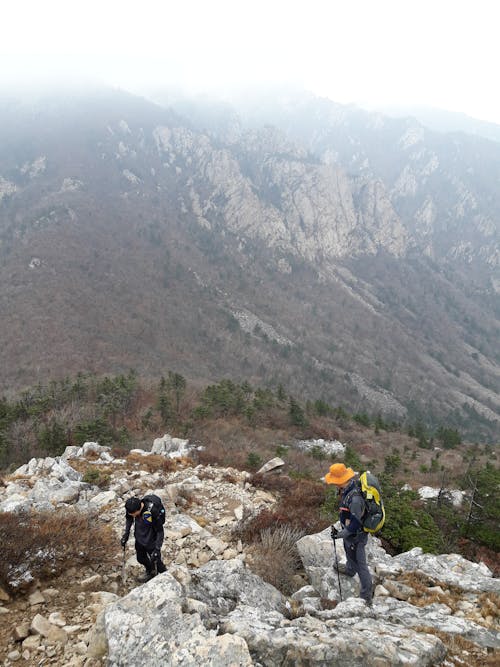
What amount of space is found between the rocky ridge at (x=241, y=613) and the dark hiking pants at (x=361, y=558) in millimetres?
211

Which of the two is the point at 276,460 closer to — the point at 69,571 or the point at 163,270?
the point at 69,571

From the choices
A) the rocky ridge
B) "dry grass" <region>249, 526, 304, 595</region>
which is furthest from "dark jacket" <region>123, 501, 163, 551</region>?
"dry grass" <region>249, 526, 304, 595</region>

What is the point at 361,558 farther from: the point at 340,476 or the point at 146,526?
the point at 146,526

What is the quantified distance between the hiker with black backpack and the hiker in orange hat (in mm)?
2903

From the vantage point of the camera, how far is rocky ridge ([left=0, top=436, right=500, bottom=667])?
410 centimetres

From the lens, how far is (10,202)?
176 metres

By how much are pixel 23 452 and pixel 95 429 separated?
5.42 metres

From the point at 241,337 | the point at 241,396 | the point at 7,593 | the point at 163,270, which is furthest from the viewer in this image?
the point at 163,270

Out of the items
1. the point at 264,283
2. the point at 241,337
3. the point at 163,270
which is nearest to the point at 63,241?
the point at 163,270

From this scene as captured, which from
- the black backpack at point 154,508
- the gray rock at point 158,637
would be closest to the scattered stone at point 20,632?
the gray rock at point 158,637

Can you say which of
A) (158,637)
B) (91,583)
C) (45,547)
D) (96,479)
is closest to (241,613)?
(158,637)

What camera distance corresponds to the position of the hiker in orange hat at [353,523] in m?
6.27

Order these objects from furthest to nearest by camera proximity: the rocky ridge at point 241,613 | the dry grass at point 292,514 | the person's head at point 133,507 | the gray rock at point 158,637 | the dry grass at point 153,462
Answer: the dry grass at point 153,462
the dry grass at point 292,514
the person's head at point 133,507
the rocky ridge at point 241,613
the gray rock at point 158,637

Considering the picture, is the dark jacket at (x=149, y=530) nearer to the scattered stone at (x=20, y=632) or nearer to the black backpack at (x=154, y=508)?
the black backpack at (x=154, y=508)
